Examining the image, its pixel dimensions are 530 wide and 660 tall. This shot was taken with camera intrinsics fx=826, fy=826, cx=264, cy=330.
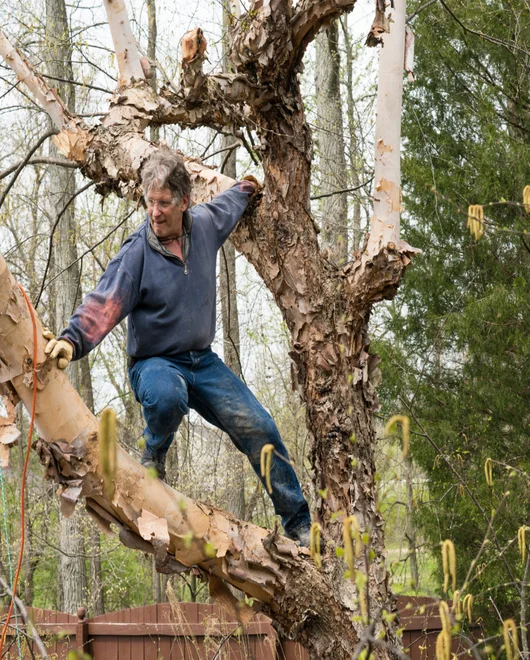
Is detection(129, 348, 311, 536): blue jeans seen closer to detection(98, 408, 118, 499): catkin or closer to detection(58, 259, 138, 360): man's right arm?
detection(58, 259, 138, 360): man's right arm

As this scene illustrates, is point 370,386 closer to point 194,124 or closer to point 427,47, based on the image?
point 194,124

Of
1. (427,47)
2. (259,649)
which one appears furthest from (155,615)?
(427,47)

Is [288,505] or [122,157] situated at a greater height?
[122,157]

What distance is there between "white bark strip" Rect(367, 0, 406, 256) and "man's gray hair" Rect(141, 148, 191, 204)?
83cm

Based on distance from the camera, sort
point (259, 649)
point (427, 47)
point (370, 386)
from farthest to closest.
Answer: point (427, 47)
point (259, 649)
point (370, 386)

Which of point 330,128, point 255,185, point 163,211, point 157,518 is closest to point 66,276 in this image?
point 330,128

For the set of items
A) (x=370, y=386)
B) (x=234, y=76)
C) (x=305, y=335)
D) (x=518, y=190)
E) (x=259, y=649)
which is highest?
(x=518, y=190)

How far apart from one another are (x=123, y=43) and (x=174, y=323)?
6.52ft

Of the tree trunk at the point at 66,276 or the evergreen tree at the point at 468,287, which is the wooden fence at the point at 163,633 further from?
the tree trunk at the point at 66,276

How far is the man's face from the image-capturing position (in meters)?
3.41

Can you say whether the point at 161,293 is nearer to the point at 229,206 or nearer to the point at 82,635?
the point at 229,206

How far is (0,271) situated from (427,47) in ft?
22.9

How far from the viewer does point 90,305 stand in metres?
3.12

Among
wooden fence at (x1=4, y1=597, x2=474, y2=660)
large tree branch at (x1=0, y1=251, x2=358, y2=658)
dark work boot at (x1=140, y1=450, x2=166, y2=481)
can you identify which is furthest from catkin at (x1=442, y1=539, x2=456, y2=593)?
wooden fence at (x1=4, y1=597, x2=474, y2=660)
